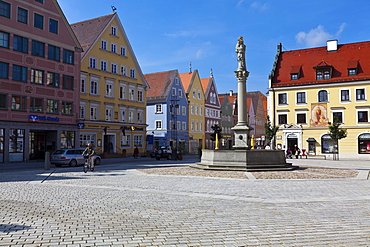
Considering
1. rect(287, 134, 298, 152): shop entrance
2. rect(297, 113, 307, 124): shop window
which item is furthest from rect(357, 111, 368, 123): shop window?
rect(287, 134, 298, 152): shop entrance

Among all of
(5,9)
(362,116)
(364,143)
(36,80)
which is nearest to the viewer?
(5,9)

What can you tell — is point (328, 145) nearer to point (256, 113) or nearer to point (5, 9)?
point (5, 9)

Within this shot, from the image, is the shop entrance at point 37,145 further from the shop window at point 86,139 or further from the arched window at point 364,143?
the arched window at point 364,143

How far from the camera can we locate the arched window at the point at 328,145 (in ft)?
163

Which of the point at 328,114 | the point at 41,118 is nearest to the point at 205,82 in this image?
the point at 328,114

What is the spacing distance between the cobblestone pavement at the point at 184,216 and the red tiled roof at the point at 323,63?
4090 centimetres

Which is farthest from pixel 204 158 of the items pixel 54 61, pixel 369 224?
pixel 54 61

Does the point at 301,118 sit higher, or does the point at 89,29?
the point at 89,29

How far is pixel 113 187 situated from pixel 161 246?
→ 337 inches

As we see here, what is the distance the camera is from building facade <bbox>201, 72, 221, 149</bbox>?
241ft

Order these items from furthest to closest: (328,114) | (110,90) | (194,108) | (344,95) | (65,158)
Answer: (194,108), (328,114), (344,95), (110,90), (65,158)

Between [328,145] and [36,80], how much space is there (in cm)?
3714

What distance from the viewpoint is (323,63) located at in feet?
169

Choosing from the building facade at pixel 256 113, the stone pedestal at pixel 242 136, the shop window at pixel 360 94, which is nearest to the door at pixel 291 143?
the shop window at pixel 360 94
